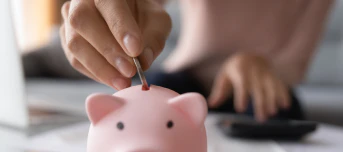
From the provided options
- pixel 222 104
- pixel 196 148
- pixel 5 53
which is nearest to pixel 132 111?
pixel 196 148

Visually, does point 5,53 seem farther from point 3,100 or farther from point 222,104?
point 222,104

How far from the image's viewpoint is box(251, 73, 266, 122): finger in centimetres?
59

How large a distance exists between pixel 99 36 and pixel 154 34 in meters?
0.07

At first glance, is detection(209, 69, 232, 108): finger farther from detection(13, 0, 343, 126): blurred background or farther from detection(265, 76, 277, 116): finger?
detection(13, 0, 343, 126): blurred background

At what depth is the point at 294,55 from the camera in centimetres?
88

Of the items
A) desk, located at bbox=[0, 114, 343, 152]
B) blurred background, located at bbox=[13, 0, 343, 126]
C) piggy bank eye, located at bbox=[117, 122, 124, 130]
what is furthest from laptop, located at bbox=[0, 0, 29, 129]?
blurred background, located at bbox=[13, 0, 343, 126]

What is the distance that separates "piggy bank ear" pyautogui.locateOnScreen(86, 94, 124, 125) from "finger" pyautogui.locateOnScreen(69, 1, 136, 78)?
0.04 metres

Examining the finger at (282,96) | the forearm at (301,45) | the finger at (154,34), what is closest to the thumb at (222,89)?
the finger at (282,96)

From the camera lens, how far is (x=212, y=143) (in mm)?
501

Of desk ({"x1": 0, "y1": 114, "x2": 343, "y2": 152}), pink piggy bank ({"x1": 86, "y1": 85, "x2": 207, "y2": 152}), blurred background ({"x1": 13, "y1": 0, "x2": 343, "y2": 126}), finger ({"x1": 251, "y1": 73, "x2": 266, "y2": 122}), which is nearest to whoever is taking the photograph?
pink piggy bank ({"x1": 86, "y1": 85, "x2": 207, "y2": 152})

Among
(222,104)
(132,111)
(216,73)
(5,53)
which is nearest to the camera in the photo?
(132,111)

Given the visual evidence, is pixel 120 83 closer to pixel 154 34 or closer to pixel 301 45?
pixel 154 34

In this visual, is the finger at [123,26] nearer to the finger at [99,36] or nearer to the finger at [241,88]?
the finger at [99,36]

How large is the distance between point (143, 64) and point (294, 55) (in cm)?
65
